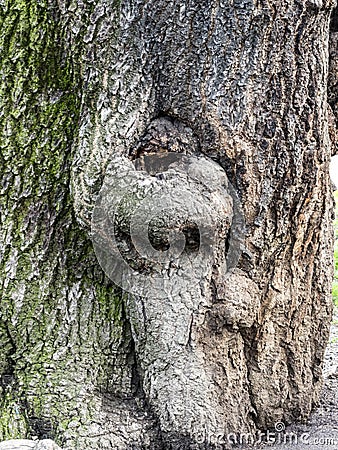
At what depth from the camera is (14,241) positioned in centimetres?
289

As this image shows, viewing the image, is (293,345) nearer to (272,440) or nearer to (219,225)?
(272,440)

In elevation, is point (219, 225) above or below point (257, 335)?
above

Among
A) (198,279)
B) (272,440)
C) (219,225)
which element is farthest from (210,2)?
(272,440)

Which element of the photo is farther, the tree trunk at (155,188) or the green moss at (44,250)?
the green moss at (44,250)

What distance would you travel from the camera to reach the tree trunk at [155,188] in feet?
8.72

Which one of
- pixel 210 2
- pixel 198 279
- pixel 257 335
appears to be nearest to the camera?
pixel 210 2

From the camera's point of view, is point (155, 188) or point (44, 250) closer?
point (155, 188)

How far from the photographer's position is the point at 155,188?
8.55ft

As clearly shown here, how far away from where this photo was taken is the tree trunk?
266 centimetres

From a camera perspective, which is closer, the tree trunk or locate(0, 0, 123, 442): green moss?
the tree trunk

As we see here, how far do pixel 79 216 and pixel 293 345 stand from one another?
1.09 metres

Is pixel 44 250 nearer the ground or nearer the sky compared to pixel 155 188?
nearer the ground

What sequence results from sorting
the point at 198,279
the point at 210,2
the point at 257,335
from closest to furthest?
the point at 210,2, the point at 198,279, the point at 257,335

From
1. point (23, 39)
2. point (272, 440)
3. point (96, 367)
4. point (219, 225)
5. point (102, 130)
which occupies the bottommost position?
Result: point (272, 440)
